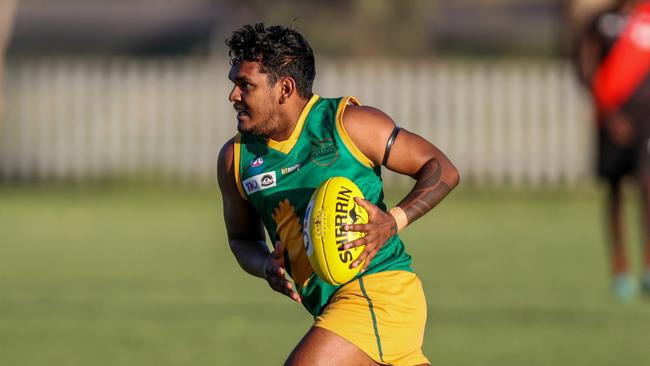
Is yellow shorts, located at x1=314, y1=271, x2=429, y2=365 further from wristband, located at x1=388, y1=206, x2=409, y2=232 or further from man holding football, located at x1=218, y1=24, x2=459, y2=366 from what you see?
wristband, located at x1=388, y1=206, x2=409, y2=232

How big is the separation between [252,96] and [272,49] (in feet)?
0.72

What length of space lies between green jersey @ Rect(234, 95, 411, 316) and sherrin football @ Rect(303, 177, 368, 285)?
0.29 m

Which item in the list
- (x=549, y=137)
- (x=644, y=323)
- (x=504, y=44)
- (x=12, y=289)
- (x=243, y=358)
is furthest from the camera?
(x=504, y=44)

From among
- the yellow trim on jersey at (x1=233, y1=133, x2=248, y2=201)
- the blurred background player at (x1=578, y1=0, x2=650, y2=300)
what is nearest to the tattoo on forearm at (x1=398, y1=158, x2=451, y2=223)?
the yellow trim on jersey at (x1=233, y1=133, x2=248, y2=201)

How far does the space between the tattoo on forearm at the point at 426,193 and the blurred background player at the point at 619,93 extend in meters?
7.01

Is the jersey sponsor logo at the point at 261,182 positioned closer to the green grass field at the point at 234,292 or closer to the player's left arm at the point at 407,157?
the player's left arm at the point at 407,157

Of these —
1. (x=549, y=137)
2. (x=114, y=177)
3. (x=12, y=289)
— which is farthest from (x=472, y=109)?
(x=12, y=289)

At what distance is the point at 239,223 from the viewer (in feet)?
24.2

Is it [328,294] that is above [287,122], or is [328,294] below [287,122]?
below

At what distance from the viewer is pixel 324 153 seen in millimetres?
6949

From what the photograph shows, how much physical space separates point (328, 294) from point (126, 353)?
390cm

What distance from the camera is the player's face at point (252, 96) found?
6.88 metres

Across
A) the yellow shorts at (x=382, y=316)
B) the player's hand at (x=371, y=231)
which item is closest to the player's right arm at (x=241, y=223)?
the yellow shorts at (x=382, y=316)

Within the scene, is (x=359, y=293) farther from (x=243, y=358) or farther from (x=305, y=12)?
(x=305, y=12)
